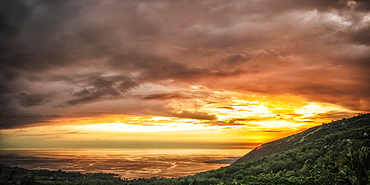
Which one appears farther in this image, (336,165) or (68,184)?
(68,184)

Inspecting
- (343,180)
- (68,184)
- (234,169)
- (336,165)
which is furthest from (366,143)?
(68,184)

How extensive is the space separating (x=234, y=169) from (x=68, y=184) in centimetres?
4371

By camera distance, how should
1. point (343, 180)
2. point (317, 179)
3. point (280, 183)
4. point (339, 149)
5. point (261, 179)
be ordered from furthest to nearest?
point (339, 149) → point (261, 179) → point (280, 183) → point (317, 179) → point (343, 180)

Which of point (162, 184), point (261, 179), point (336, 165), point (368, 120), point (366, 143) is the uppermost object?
point (368, 120)

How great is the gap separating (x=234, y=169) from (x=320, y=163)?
84.3ft

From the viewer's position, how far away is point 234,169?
6203 cm

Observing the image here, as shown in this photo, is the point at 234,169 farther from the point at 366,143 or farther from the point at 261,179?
the point at 366,143

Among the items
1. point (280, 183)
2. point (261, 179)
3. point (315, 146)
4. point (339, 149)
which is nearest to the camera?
point (280, 183)

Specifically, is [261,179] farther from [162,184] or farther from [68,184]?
[68,184]

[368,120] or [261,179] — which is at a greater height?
[368,120]

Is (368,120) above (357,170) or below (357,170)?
above

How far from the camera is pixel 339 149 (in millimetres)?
43656

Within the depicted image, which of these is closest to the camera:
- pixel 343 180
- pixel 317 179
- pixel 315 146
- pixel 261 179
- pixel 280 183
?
pixel 343 180

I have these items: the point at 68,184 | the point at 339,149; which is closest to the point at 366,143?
the point at 339,149
